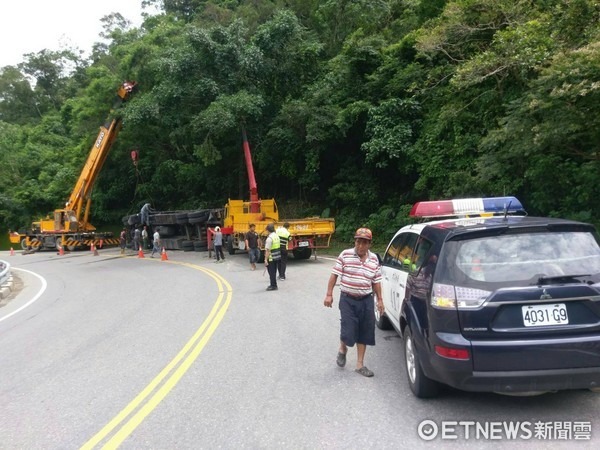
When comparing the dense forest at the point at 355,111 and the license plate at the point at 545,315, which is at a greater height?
the dense forest at the point at 355,111

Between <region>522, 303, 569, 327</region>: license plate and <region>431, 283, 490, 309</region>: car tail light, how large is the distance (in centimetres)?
34

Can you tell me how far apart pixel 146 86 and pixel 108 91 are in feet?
14.4

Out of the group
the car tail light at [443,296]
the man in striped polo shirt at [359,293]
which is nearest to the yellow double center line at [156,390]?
the man in striped polo shirt at [359,293]

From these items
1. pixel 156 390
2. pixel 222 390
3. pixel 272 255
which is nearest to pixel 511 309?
pixel 222 390

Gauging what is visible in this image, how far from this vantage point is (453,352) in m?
3.81

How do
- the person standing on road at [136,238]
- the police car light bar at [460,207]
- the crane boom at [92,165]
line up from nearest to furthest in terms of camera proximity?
the police car light bar at [460,207] → the person standing on road at [136,238] → the crane boom at [92,165]

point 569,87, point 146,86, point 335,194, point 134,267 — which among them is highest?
point 146,86

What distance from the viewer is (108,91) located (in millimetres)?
33594

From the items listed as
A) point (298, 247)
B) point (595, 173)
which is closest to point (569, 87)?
point (595, 173)

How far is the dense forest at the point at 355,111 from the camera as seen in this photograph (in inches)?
469

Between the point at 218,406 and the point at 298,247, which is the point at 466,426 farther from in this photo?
the point at 298,247

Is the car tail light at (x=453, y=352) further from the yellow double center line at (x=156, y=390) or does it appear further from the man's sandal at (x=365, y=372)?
the yellow double center line at (x=156, y=390)

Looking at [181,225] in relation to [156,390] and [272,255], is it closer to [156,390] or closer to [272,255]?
[272,255]

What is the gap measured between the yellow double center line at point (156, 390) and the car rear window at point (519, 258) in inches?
119
